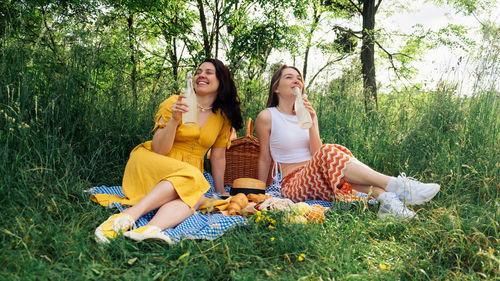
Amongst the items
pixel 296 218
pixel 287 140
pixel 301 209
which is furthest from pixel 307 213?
pixel 287 140

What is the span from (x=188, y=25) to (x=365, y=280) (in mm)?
7151

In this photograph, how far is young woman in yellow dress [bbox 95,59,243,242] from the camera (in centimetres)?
221

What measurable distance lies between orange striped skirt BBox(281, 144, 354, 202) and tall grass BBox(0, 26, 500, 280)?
0.61 ft

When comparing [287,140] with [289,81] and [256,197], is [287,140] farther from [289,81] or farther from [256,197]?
[256,197]

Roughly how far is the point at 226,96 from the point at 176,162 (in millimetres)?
791

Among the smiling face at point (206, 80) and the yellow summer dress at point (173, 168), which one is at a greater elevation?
the smiling face at point (206, 80)

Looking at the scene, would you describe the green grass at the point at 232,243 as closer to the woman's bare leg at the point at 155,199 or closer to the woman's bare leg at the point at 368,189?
the woman's bare leg at the point at 368,189

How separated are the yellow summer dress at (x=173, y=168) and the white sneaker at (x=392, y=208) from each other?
47.4 inches

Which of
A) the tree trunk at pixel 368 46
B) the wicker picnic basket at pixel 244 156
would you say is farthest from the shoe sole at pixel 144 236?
the tree trunk at pixel 368 46

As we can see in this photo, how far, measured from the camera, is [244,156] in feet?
11.7

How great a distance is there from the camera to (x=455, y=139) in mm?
3268

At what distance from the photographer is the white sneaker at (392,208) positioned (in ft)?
7.52

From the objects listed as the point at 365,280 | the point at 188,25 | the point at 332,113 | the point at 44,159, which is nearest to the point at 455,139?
the point at 332,113

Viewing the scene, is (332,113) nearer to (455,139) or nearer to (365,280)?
(455,139)
